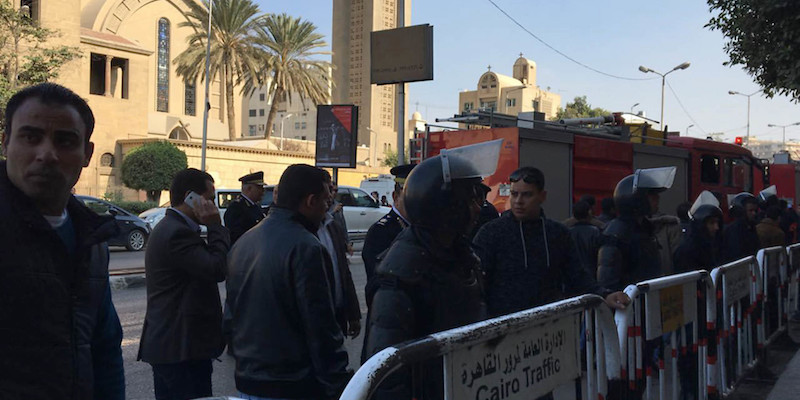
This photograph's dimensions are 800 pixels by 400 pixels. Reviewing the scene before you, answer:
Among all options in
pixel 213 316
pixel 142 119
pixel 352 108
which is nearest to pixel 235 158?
pixel 142 119

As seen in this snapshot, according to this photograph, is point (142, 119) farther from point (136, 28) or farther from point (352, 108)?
point (352, 108)

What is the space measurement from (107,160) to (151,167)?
7685mm

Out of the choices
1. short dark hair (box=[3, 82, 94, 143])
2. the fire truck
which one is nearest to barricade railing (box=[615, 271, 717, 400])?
short dark hair (box=[3, 82, 94, 143])

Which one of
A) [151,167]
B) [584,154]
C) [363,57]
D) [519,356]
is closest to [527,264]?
[519,356]

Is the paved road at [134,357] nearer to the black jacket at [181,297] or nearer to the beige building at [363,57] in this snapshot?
the black jacket at [181,297]

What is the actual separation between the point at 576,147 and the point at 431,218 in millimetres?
10260

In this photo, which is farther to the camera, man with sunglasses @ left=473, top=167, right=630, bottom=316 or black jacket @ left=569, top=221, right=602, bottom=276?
black jacket @ left=569, top=221, right=602, bottom=276

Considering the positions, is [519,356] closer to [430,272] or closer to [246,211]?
[430,272]

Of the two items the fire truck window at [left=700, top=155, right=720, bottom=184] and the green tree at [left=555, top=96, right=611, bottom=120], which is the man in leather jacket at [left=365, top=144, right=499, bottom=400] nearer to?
the fire truck window at [left=700, top=155, right=720, bottom=184]

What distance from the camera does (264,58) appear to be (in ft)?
129

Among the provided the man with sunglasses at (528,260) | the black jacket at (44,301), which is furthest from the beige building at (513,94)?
the black jacket at (44,301)

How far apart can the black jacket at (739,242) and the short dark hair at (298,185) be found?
20.0ft

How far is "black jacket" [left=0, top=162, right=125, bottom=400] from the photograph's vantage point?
1.67 metres

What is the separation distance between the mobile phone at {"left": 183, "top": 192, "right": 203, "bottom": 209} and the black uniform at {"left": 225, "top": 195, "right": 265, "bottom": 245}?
344 centimetres
